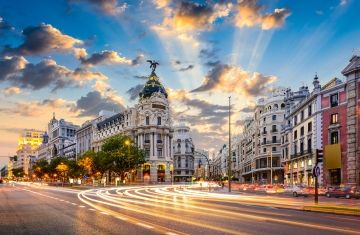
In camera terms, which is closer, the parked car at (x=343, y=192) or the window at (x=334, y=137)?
the parked car at (x=343, y=192)

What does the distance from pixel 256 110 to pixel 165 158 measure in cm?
3139

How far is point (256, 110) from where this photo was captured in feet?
416

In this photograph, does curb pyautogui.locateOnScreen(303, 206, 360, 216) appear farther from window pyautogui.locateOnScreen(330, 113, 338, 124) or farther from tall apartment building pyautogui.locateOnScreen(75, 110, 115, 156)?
tall apartment building pyautogui.locateOnScreen(75, 110, 115, 156)

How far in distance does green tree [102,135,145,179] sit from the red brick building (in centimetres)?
4916

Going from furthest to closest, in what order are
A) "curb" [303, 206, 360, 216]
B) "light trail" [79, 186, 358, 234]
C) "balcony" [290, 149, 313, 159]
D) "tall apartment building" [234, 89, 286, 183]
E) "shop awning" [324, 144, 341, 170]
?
"tall apartment building" [234, 89, 286, 183], "balcony" [290, 149, 313, 159], "shop awning" [324, 144, 341, 170], "curb" [303, 206, 360, 216], "light trail" [79, 186, 358, 234]

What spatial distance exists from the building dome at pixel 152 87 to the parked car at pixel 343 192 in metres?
93.7

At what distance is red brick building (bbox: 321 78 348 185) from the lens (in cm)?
6294

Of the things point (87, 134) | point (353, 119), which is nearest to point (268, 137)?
point (353, 119)

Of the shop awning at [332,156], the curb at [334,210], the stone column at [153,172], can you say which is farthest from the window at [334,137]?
the stone column at [153,172]

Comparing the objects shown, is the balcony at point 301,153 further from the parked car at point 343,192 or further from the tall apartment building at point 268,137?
the parked car at point 343,192

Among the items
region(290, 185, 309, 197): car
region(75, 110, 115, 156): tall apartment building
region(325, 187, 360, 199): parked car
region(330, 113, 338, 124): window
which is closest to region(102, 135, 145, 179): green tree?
region(330, 113, 338, 124): window

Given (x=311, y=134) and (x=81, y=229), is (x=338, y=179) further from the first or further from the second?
(x=81, y=229)

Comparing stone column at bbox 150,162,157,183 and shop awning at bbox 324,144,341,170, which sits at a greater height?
shop awning at bbox 324,144,341,170

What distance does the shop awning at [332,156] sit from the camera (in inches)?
2511
